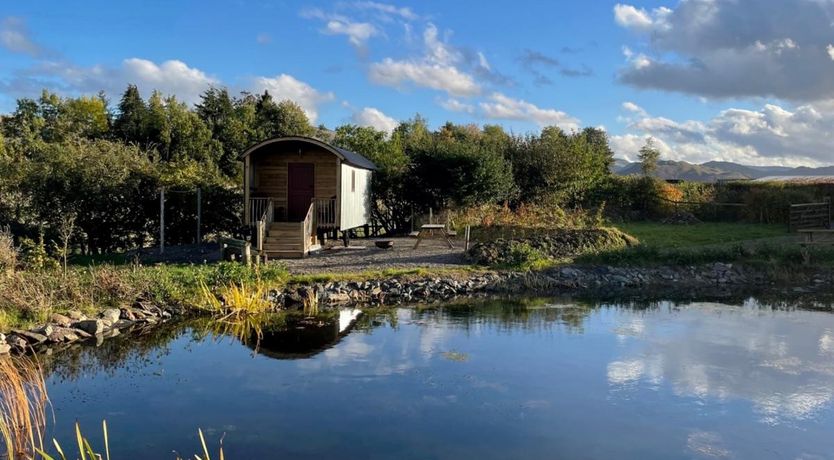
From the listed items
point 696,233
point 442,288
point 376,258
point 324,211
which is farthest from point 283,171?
point 696,233

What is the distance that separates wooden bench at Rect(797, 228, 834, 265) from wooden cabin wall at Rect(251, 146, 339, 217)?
13155mm

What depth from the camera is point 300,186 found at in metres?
19.7

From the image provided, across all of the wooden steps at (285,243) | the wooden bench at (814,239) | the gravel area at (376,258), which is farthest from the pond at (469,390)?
the wooden bench at (814,239)

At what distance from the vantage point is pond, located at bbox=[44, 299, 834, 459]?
6883mm

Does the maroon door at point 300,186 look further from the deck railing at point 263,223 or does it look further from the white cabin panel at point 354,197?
the white cabin panel at point 354,197

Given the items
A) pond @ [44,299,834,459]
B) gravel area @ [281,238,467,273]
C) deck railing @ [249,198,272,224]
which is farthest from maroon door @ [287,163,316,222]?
pond @ [44,299,834,459]

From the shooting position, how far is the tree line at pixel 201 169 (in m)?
18.6

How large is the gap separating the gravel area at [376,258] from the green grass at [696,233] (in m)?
6.01

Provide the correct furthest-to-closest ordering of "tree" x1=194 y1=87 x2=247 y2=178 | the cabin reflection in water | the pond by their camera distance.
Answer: "tree" x1=194 y1=87 x2=247 y2=178 < the cabin reflection in water < the pond

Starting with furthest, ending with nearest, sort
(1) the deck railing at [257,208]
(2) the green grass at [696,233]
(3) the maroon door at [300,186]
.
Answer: (2) the green grass at [696,233], (3) the maroon door at [300,186], (1) the deck railing at [257,208]

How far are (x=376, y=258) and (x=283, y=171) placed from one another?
4321mm

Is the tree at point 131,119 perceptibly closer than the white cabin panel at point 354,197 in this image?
No

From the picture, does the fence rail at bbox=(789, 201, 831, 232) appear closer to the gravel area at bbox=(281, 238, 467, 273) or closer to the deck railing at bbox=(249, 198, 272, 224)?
the gravel area at bbox=(281, 238, 467, 273)

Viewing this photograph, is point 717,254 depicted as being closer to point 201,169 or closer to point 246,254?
point 246,254
